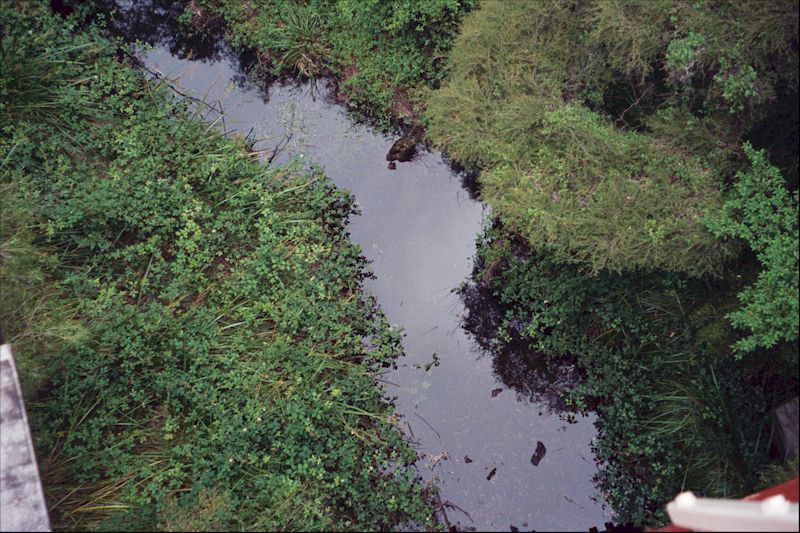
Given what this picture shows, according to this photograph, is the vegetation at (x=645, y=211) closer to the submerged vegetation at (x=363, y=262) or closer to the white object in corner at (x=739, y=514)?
the submerged vegetation at (x=363, y=262)

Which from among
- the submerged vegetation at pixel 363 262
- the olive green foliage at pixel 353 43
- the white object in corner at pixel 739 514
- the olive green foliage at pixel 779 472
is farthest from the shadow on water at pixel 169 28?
the olive green foliage at pixel 779 472

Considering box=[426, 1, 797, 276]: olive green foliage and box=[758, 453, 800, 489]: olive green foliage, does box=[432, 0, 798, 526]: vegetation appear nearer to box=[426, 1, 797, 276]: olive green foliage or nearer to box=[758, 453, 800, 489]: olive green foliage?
box=[426, 1, 797, 276]: olive green foliage

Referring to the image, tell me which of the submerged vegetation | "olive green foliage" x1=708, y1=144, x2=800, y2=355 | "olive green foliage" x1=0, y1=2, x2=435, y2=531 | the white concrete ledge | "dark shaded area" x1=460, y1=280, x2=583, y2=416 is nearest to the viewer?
the white concrete ledge

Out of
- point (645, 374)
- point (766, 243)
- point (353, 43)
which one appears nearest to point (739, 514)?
point (645, 374)

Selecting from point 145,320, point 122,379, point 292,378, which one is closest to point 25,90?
point 145,320

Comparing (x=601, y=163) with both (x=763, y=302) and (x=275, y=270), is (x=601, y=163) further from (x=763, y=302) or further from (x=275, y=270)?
(x=275, y=270)

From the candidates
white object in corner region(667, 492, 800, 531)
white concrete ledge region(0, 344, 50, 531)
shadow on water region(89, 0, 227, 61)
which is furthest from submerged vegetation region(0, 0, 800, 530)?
white object in corner region(667, 492, 800, 531)
